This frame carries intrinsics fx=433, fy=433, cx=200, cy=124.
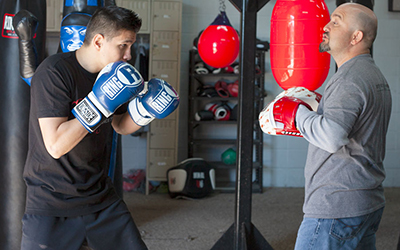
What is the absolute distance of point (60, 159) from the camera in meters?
1.68

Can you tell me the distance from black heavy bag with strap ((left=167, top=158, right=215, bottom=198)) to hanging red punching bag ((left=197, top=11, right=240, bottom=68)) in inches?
87.4

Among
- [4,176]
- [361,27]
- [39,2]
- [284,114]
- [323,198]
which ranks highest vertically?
[39,2]

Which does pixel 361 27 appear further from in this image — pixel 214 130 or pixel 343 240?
pixel 214 130

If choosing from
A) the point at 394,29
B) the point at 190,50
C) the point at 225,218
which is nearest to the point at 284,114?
the point at 225,218

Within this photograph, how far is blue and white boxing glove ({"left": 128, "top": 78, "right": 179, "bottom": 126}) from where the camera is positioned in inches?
72.9

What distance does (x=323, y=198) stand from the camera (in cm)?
154

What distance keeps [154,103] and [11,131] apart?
1461 mm

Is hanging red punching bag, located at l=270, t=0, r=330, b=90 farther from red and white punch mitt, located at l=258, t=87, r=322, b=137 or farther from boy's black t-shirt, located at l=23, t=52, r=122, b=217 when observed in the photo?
boy's black t-shirt, located at l=23, t=52, r=122, b=217

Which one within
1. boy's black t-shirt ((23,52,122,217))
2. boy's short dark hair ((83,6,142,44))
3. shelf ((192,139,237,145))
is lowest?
shelf ((192,139,237,145))

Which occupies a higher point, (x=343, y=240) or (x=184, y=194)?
(x=343, y=240)

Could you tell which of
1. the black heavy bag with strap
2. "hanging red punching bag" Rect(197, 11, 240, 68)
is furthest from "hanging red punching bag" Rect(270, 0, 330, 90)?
the black heavy bag with strap

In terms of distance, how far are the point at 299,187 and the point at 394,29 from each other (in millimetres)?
2547

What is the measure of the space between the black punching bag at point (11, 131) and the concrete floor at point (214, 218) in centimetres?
110

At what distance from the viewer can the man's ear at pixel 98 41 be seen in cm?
173
